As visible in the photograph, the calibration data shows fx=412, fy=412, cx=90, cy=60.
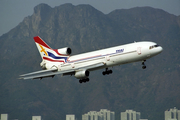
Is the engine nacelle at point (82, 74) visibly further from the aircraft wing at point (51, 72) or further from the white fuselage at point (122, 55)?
the white fuselage at point (122, 55)

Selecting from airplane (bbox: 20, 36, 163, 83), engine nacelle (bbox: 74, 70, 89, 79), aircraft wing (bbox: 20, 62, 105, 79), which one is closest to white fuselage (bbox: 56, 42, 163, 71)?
airplane (bbox: 20, 36, 163, 83)

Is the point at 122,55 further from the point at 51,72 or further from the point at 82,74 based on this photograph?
the point at 51,72

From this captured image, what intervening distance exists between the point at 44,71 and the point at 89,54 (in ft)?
37.6

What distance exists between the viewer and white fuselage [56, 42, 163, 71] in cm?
8281

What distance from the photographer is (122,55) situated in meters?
83.7

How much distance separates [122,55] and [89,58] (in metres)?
8.07

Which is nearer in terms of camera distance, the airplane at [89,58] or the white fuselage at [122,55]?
the white fuselage at [122,55]

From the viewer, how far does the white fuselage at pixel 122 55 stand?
82812 mm

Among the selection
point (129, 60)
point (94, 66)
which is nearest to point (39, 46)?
point (94, 66)

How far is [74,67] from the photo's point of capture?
90938 millimetres

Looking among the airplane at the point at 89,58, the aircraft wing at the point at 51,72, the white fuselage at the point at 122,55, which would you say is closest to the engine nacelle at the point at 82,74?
the airplane at the point at 89,58

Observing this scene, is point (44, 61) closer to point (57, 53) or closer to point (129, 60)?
point (57, 53)

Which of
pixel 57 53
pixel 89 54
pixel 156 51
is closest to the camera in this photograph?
pixel 156 51

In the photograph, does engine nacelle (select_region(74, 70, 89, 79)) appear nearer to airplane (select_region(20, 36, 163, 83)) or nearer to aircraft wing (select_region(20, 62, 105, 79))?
airplane (select_region(20, 36, 163, 83))
